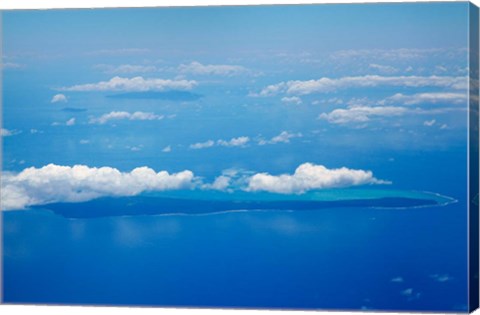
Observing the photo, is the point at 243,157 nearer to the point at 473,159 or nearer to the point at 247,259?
the point at 247,259

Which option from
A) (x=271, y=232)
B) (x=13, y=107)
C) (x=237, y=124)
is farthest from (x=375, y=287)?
(x=13, y=107)

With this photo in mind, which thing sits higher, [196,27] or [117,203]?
[196,27]

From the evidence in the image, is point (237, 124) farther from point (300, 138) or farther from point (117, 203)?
point (117, 203)
